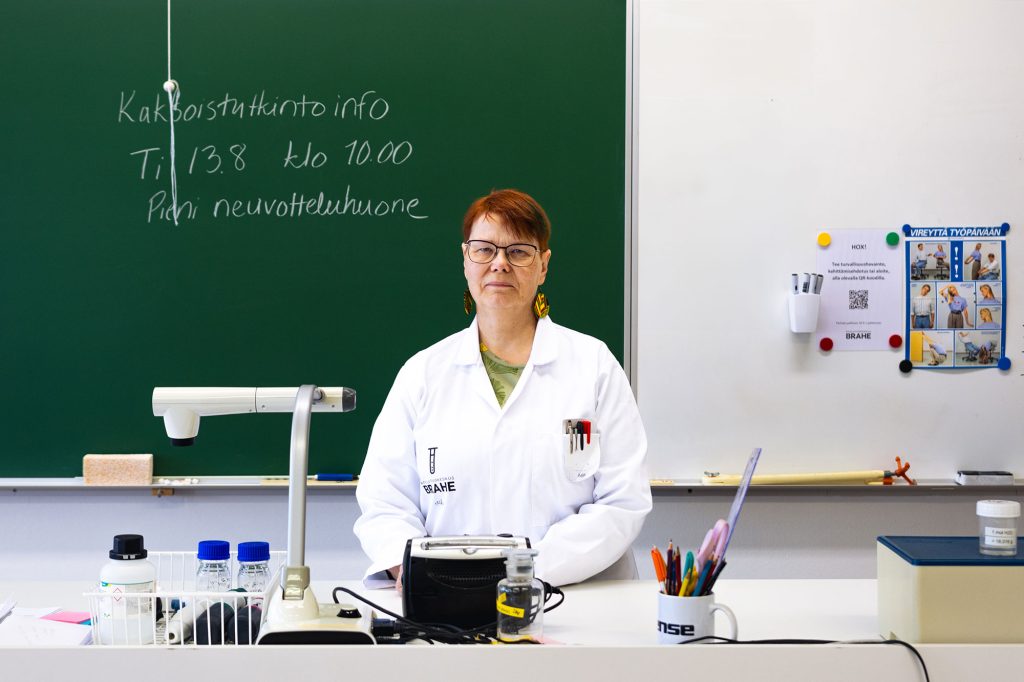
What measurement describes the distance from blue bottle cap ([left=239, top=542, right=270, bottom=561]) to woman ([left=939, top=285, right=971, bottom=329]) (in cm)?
238

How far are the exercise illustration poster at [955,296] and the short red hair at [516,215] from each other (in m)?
1.38

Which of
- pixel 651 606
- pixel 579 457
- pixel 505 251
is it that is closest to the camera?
pixel 651 606

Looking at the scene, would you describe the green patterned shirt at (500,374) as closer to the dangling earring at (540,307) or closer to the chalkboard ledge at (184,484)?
the dangling earring at (540,307)

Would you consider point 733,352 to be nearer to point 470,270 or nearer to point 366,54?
point 470,270

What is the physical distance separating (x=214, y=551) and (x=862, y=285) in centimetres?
227

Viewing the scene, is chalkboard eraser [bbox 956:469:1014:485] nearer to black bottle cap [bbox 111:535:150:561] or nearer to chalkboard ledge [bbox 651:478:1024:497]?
chalkboard ledge [bbox 651:478:1024:497]

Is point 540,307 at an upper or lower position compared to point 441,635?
upper

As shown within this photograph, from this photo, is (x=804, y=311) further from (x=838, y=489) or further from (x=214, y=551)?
(x=214, y=551)

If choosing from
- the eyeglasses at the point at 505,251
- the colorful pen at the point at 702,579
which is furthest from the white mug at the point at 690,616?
the eyeglasses at the point at 505,251

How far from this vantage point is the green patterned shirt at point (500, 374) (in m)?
2.29

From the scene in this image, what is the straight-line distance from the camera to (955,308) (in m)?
2.99

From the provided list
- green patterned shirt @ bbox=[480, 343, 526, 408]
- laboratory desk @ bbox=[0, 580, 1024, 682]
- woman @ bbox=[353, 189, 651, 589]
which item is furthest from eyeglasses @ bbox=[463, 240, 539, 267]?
laboratory desk @ bbox=[0, 580, 1024, 682]

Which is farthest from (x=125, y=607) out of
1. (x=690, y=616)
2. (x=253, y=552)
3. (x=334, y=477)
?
(x=334, y=477)

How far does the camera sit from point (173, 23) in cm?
297
